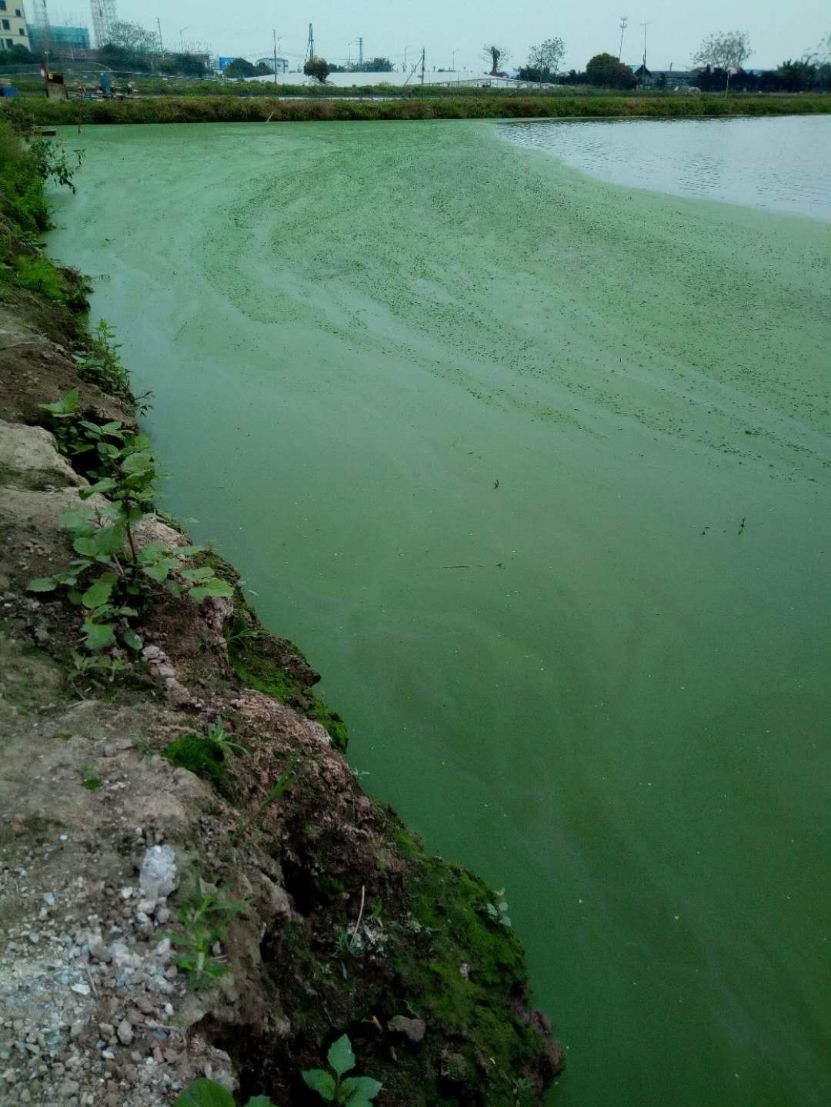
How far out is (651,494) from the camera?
3.31 metres

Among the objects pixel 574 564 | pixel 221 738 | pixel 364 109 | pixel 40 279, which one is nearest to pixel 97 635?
pixel 221 738

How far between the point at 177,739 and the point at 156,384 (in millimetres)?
3120

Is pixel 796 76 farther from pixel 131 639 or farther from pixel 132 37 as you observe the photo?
pixel 131 639

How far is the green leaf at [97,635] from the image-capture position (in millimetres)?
1649

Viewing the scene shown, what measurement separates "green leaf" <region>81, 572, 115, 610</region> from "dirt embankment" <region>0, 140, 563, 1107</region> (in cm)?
7

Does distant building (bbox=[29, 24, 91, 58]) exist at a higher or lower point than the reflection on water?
higher

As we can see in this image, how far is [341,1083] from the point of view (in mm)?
1143

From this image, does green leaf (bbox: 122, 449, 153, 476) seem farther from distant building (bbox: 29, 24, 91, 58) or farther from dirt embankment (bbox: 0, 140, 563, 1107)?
distant building (bbox: 29, 24, 91, 58)

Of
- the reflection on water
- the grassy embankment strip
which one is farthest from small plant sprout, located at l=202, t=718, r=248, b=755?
the grassy embankment strip

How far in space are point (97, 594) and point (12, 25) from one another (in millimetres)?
37538

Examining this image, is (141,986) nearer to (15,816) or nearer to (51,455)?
(15,816)

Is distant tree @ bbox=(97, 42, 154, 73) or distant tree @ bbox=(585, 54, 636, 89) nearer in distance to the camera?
distant tree @ bbox=(97, 42, 154, 73)

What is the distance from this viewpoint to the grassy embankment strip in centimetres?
1345

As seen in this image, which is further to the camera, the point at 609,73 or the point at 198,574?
the point at 609,73
